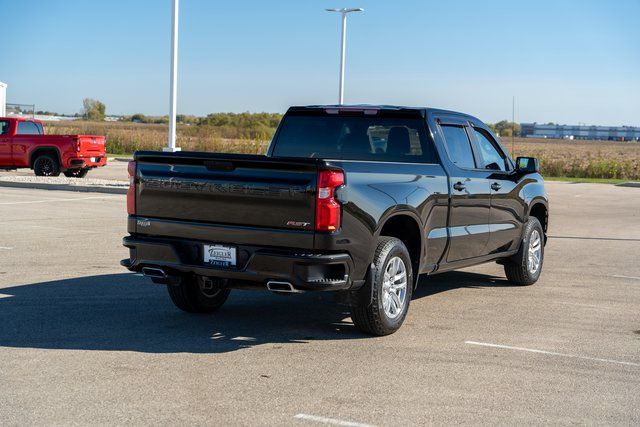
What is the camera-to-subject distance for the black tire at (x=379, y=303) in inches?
305

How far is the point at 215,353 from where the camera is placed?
7.26 metres

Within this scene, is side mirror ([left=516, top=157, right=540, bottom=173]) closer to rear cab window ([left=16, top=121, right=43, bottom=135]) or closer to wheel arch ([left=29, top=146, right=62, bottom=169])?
wheel arch ([left=29, top=146, right=62, bottom=169])

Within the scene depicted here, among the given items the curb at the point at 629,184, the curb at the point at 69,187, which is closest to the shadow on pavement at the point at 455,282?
the curb at the point at 69,187

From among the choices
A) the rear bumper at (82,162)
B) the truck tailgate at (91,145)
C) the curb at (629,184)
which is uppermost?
the truck tailgate at (91,145)

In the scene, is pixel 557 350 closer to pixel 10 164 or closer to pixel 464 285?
pixel 464 285

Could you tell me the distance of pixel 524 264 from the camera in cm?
1092

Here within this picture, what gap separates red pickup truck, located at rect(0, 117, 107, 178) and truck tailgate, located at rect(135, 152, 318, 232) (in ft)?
65.7

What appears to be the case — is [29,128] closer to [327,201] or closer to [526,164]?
[526,164]

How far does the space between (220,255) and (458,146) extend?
A: 10.2ft

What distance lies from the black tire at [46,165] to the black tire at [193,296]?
19.8 m

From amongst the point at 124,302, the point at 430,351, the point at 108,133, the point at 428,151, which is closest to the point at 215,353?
the point at 430,351

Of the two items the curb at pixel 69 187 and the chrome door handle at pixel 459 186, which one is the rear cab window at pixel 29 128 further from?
the chrome door handle at pixel 459 186

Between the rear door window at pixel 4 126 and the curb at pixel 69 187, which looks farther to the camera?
the rear door window at pixel 4 126

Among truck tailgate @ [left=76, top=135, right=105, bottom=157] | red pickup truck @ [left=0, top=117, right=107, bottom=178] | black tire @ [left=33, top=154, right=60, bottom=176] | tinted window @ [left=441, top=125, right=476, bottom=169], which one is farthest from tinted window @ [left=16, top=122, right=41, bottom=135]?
tinted window @ [left=441, top=125, right=476, bottom=169]
